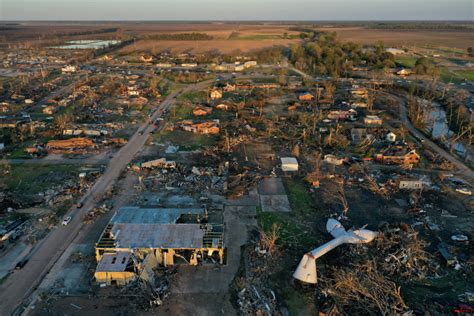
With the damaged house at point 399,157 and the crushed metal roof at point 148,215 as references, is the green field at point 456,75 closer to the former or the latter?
the damaged house at point 399,157

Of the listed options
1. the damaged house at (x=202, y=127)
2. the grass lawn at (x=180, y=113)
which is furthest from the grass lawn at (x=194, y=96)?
the damaged house at (x=202, y=127)

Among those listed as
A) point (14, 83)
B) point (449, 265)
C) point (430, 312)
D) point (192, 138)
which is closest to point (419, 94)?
point (192, 138)

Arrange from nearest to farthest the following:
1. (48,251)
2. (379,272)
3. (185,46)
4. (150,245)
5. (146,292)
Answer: (146,292), (379,272), (150,245), (48,251), (185,46)

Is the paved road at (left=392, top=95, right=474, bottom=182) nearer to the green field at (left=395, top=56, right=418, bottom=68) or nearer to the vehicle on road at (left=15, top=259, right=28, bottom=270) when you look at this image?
the vehicle on road at (left=15, top=259, right=28, bottom=270)

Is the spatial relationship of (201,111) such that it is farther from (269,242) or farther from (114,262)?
(114,262)

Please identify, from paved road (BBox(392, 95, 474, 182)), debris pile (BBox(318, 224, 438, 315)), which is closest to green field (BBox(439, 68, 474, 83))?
paved road (BBox(392, 95, 474, 182))

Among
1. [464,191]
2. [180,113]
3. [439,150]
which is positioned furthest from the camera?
[180,113]

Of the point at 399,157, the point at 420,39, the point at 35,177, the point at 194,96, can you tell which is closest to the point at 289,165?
the point at 399,157

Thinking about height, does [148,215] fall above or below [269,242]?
above
